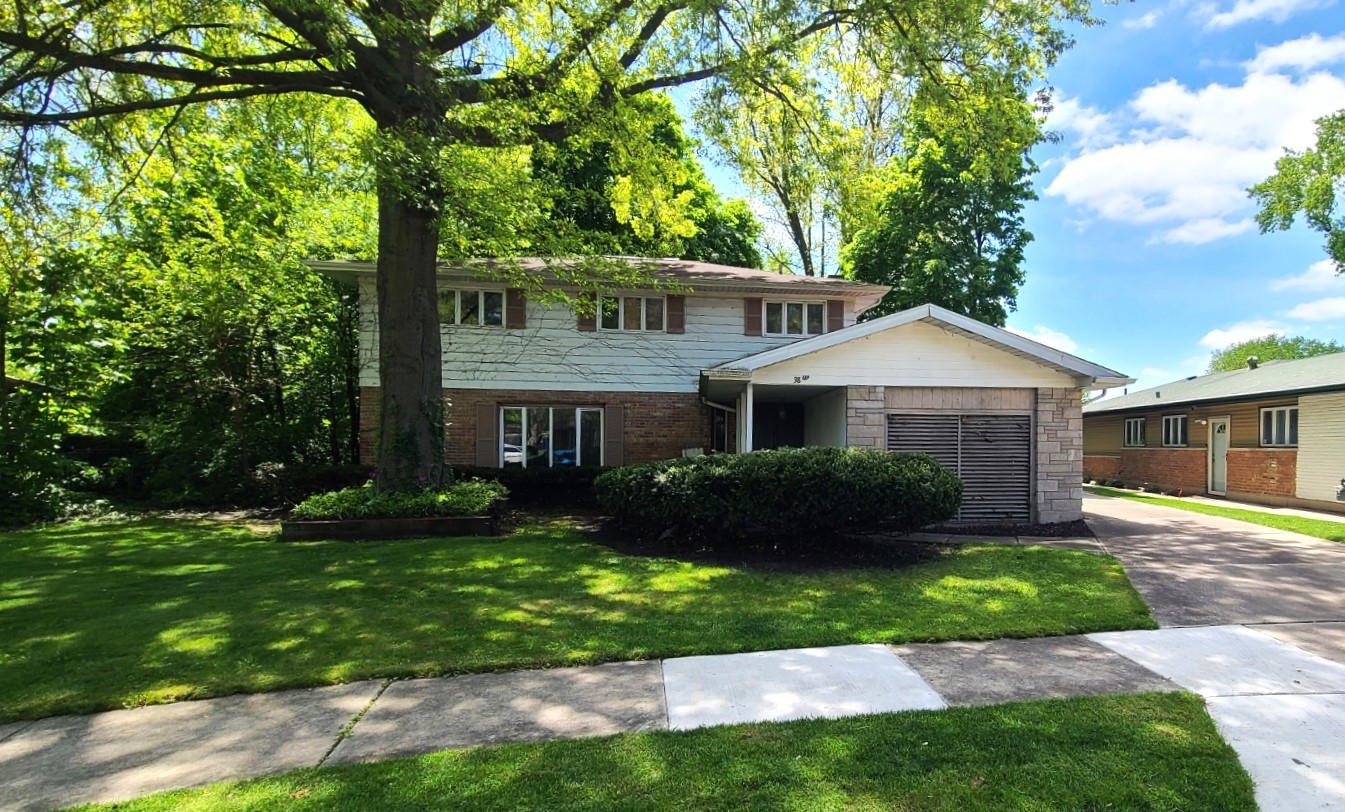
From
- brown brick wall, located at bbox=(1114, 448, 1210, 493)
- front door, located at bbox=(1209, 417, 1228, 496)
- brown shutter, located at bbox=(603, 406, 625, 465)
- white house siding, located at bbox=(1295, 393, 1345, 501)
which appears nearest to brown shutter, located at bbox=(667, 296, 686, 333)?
brown shutter, located at bbox=(603, 406, 625, 465)

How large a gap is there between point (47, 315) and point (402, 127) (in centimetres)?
1039

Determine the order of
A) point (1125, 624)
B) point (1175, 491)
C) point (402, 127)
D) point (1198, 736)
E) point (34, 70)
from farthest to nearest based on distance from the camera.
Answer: point (1175, 491) < point (402, 127) < point (34, 70) < point (1125, 624) < point (1198, 736)

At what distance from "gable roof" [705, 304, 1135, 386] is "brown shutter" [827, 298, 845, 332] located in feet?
15.4

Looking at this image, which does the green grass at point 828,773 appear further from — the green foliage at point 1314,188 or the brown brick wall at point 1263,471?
the green foliage at point 1314,188

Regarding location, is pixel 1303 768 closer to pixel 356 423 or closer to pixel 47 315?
pixel 356 423

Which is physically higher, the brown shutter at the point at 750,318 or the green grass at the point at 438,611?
the brown shutter at the point at 750,318

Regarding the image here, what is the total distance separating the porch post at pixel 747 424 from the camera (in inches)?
418

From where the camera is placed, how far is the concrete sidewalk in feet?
10.3

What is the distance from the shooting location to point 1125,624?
5.28 metres

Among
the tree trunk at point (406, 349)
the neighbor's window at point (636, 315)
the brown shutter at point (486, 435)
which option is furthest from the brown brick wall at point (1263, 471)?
the tree trunk at point (406, 349)

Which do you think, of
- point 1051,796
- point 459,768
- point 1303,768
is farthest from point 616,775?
point 1303,768

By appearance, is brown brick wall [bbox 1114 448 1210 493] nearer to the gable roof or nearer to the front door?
the front door

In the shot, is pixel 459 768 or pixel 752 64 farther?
pixel 752 64

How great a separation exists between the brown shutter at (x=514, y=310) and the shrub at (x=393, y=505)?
4.97m
